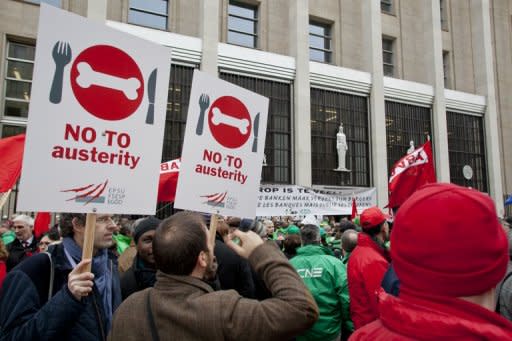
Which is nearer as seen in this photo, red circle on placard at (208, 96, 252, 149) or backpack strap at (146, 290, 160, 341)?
backpack strap at (146, 290, 160, 341)

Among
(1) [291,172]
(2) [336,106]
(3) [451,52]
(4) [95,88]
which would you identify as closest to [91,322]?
(4) [95,88]

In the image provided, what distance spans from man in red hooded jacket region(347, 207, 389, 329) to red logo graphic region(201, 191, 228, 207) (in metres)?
1.29

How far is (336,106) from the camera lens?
20.0m

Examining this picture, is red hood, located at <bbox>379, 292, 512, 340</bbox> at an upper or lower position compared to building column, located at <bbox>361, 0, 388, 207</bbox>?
lower

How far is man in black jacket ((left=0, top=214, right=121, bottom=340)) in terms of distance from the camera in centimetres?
204

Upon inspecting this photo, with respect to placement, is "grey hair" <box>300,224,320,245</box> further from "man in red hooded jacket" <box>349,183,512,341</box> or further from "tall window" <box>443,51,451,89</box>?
"tall window" <box>443,51,451,89</box>

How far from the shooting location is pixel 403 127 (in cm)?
2152

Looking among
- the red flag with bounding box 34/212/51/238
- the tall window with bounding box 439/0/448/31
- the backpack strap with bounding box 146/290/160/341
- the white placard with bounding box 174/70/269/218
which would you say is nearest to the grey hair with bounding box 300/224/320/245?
the white placard with bounding box 174/70/269/218

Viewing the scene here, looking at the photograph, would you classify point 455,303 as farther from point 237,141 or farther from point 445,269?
point 237,141

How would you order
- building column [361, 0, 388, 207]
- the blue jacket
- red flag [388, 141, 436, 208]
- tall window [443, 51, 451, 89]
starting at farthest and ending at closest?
tall window [443, 51, 451, 89]
building column [361, 0, 388, 207]
red flag [388, 141, 436, 208]
the blue jacket

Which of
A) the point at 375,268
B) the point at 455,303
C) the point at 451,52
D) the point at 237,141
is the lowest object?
the point at 375,268

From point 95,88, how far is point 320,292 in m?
2.63

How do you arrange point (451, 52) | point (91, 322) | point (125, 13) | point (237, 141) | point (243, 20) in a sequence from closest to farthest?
1. point (91, 322)
2. point (237, 141)
3. point (125, 13)
4. point (243, 20)
5. point (451, 52)

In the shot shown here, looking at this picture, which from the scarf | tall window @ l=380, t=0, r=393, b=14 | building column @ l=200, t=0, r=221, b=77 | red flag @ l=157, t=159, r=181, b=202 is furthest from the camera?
tall window @ l=380, t=0, r=393, b=14
